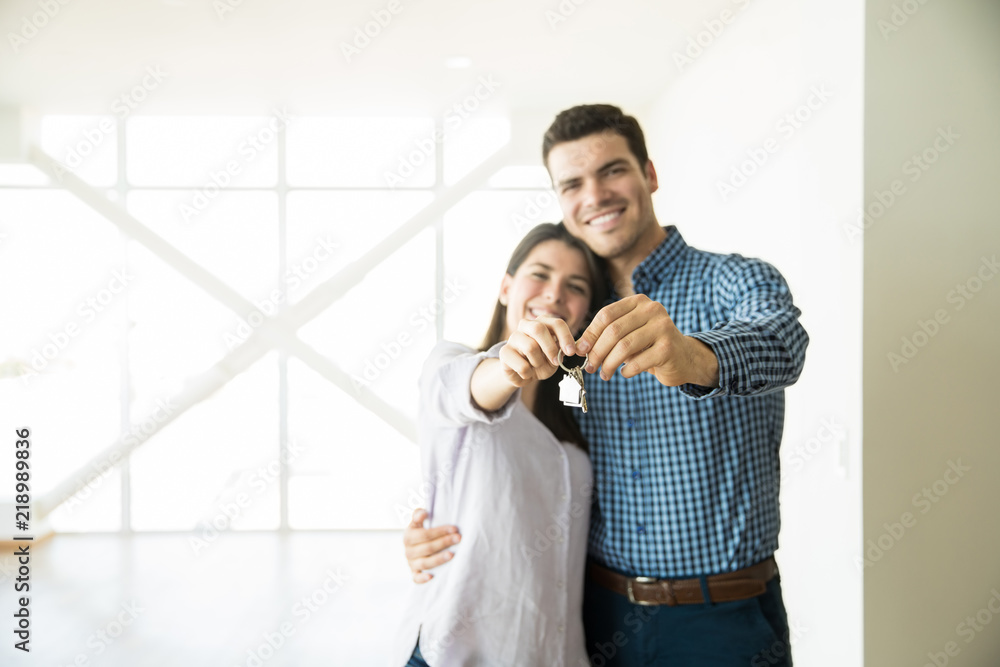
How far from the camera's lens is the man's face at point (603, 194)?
1635 millimetres

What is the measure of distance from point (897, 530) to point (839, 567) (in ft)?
0.94

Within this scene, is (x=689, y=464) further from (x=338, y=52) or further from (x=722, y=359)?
(x=338, y=52)

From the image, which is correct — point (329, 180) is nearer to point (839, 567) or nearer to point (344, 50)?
point (344, 50)

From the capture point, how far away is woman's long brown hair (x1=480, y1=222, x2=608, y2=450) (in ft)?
5.32

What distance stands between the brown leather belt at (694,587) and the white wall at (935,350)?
100 cm

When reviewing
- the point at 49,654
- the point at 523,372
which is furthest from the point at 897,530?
the point at 49,654

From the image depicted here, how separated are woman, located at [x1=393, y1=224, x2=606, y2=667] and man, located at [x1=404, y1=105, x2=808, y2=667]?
72mm

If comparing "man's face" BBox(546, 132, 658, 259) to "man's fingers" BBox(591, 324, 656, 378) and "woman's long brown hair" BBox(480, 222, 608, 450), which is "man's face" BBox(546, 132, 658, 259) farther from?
"man's fingers" BBox(591, 324, 656, 378)

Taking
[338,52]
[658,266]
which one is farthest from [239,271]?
[658,266]

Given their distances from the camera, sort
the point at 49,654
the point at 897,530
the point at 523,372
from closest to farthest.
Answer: the point at 523,372, the point at 897,530, the point at 49,654

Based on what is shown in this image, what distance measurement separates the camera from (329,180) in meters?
6.89

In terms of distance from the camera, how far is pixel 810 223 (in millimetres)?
2656

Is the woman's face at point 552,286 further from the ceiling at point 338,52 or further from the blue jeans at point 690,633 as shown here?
the ceiling at point 338,52

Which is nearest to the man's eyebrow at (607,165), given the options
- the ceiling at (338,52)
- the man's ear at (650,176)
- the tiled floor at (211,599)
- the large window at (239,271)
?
the man's ear at (650,176)
